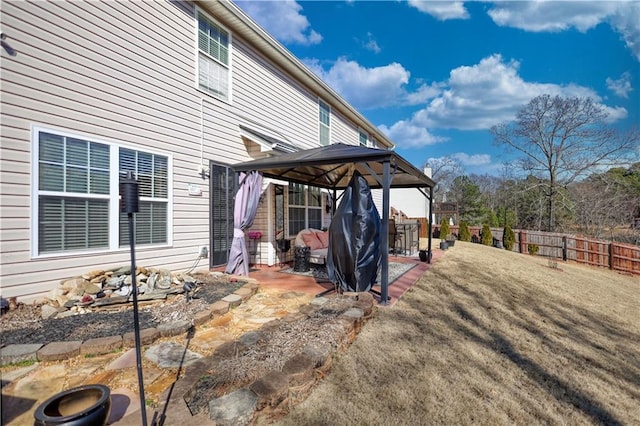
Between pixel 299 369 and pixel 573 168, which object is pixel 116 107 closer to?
pixel 299 369

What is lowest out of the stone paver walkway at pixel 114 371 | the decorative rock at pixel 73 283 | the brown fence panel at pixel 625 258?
the brown fence panel at pixel 625 258

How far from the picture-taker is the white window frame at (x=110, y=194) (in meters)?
3.48

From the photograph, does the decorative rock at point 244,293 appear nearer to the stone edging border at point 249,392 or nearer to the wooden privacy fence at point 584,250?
the stone edging border at point 249,392

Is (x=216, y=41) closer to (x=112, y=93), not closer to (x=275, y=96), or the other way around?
(x=275, y=96)

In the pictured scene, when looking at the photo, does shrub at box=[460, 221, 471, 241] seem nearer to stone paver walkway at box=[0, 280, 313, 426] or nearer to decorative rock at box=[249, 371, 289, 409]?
stone paver walkway at box=[0, 280, 313, 426]

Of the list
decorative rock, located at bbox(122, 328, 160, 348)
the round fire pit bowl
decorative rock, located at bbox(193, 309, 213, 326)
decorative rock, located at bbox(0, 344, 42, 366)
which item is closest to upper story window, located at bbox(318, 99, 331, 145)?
decorative rock, located at bbox(193, 309, 213, 326)

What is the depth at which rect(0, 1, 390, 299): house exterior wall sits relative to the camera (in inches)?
132

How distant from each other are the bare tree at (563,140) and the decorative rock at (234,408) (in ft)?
65.2

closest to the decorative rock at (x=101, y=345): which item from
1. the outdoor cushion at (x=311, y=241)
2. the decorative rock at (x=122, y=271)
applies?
the decorative rock at (x=122, y=271)

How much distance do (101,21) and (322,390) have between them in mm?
5624

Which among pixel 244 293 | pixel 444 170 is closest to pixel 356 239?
pixel 244 293

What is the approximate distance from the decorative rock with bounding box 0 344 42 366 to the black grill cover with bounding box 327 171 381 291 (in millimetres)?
3590

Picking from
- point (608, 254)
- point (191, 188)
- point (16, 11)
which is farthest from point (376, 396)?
point (608, 254)

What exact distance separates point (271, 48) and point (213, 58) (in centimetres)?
167
